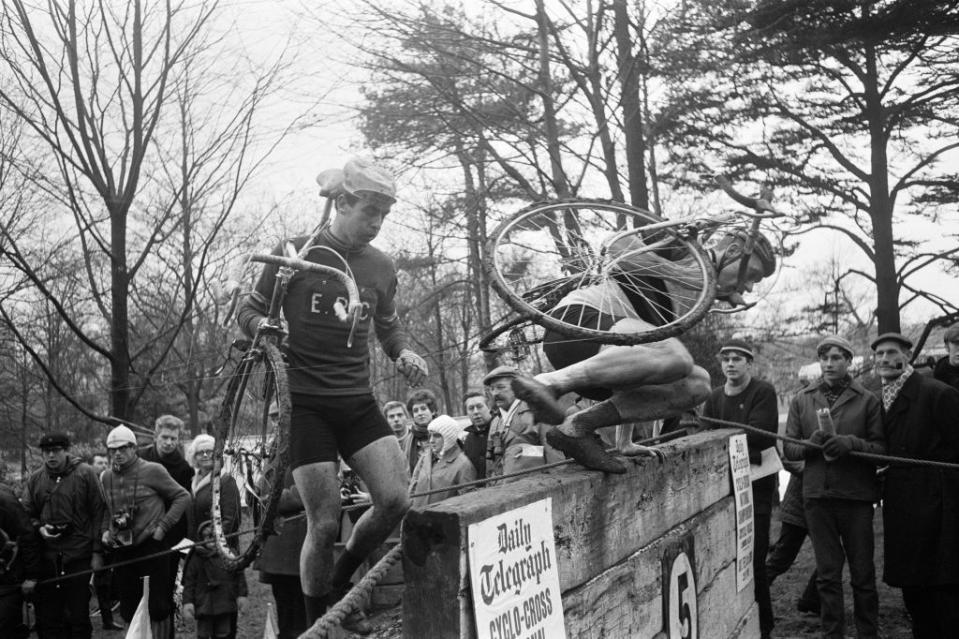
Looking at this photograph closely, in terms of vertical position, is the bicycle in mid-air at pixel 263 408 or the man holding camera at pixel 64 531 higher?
the bicycle in mid-air at pixel 263 408

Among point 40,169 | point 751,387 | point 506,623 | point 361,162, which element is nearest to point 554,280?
point 361,162

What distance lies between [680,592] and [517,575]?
1.95 metres

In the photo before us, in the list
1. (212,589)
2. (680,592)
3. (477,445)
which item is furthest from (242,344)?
(212,589)

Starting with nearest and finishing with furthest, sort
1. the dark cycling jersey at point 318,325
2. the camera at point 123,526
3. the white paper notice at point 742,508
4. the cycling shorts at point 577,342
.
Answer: the cycling shorts at point 577,342
the dark cycling jersey at point 318,325
the white paper notice at point 742,508
the camera at point 123,526

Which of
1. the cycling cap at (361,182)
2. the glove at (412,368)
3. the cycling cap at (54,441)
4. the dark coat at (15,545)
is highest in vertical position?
the cycling cap at (361,182)

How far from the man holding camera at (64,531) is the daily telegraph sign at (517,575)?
601 centimetres

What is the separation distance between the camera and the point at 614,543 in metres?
3.44

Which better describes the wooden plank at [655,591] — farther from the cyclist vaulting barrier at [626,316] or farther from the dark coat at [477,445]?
the dark coat at [477,445]

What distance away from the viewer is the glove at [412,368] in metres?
4.00

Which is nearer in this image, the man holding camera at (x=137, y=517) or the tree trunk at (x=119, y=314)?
the man holding camera at (x=137, y=517)

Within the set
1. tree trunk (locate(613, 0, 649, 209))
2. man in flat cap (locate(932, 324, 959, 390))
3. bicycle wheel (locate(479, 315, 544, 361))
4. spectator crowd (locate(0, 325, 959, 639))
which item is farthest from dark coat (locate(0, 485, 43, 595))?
man in flat cap (locate(932, 324, 959, 390))

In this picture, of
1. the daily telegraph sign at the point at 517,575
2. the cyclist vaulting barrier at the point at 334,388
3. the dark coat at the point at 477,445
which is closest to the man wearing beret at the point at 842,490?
the dark coat at the point at 477,445

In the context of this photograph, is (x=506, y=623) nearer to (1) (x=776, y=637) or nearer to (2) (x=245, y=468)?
(2) (x=245, y=468)

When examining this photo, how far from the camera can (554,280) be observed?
156 inches
